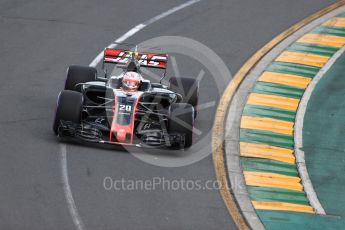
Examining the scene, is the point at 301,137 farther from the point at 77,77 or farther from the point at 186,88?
the point at 77,77

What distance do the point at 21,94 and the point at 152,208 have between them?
621cm

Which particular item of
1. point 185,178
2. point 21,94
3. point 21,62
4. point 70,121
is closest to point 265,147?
point 185,178

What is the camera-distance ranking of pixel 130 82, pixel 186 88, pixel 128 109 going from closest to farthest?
pixel 128 109 < pixel 130 82 < pixel 186 88

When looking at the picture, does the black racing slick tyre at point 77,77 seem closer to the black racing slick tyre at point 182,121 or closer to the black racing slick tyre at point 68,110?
the black racing slick tyre at point 68,110

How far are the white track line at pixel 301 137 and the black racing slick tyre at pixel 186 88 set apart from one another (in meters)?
2.21

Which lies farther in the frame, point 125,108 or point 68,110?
point 125,108

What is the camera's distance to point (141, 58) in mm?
20188

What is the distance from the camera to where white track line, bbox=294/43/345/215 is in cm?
1681

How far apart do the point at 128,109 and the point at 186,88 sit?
2075 mm

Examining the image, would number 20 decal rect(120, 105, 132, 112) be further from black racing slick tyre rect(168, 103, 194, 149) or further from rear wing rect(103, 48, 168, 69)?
rear wing rect(103, 48, 168, 69)

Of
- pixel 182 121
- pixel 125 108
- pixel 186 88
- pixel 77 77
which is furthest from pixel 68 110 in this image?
pixel 186 88

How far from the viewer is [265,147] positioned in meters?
19.0

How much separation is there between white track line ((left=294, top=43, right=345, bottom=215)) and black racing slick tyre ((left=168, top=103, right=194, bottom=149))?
2.14 meters

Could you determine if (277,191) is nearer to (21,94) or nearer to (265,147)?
(265,147)
